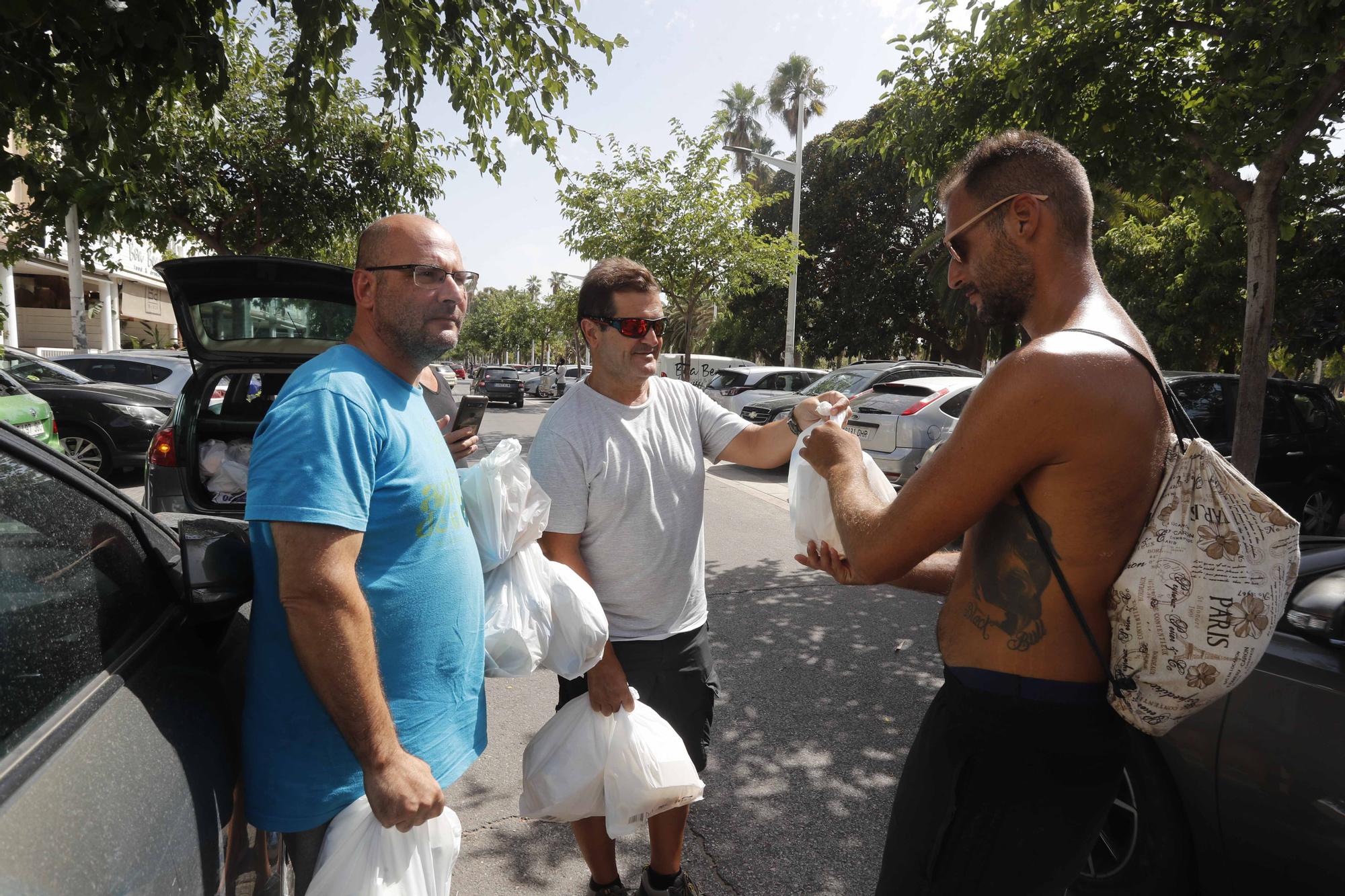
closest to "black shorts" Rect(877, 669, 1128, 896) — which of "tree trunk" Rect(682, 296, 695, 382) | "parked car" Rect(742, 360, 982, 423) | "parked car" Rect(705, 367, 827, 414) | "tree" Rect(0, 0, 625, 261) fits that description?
"tree" Rect(0, 0, 625, 261)

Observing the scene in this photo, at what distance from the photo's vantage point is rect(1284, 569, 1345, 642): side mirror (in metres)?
2.05

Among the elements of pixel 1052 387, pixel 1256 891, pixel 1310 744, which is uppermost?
pixel 1052 387

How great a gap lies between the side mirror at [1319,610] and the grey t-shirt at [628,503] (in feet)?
5.46

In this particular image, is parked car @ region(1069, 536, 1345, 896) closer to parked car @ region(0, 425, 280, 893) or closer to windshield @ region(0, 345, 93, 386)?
parked car @ region(0, 425, 280, 893)

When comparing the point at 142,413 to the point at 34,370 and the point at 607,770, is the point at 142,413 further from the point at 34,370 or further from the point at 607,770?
the point at 607,770

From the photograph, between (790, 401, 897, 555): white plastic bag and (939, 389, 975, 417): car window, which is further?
(939, 389, 975, 417): car window

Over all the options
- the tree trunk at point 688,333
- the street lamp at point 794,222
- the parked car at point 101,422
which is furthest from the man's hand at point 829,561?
the tree trunk at point 688,333

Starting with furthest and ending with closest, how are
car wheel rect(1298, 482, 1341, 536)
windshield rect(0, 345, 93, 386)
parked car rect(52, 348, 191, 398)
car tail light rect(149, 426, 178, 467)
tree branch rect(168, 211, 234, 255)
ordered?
tree branch rect(168, 211, 234, 255)
parked car rect(52, 348, 191, 398)
windshield rect(0, 345, 93, 386)
car wheel rect(1298, 482, 1341, 536)
car tail light rect(149, 426, 178, 467)

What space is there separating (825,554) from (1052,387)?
2.46 ft

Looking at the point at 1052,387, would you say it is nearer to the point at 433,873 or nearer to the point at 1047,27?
the point at 433,873

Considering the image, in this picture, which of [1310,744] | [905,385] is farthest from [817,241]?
[1310,744]

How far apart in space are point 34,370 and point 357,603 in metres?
11.8

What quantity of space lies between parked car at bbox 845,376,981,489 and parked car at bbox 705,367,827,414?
568 cm

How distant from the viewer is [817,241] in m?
28.6
